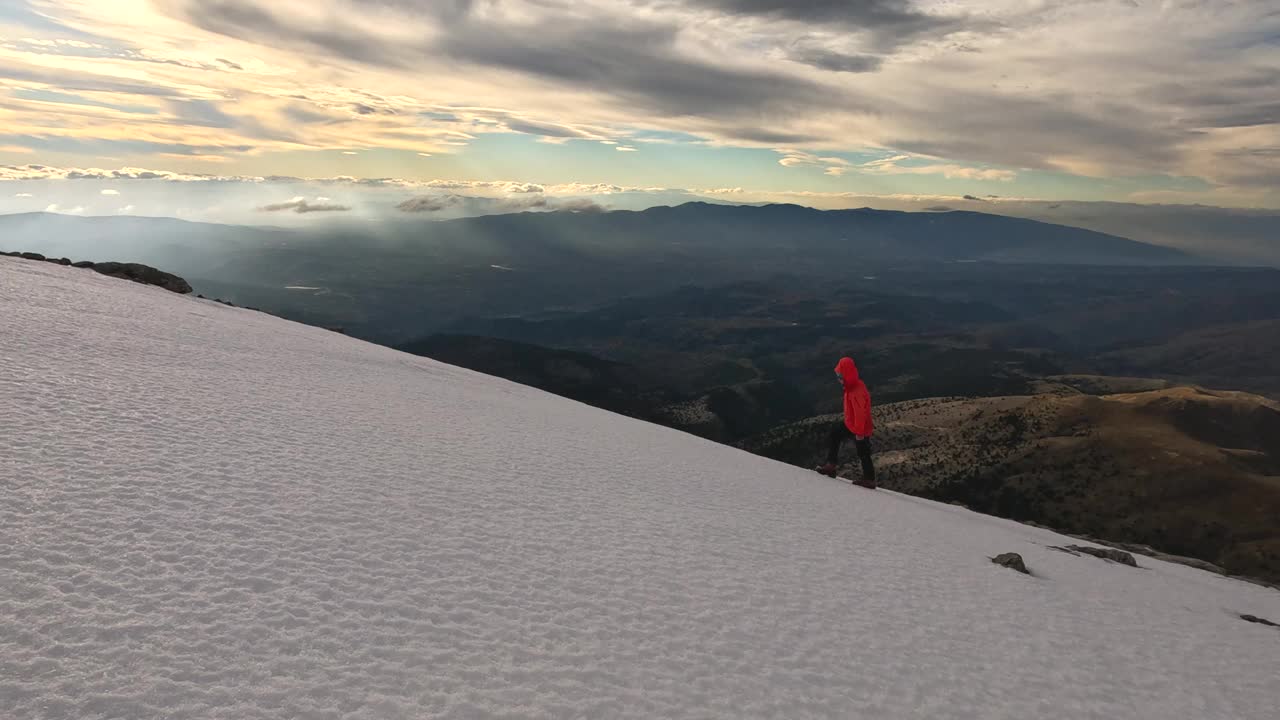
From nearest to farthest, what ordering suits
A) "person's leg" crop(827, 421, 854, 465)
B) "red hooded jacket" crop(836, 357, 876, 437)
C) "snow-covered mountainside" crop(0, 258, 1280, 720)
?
"snow-covered mountainside" crop(0, 258, 1280, 720), "red hooded jacket" crop(836, 357, 876, 437), "person's leg" crop(827, 421, 854, 465)

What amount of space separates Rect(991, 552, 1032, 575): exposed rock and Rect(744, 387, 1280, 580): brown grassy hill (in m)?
33.4

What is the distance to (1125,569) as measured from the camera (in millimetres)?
15906

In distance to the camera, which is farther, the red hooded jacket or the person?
the red hooded jacket

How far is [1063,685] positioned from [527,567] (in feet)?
19.7

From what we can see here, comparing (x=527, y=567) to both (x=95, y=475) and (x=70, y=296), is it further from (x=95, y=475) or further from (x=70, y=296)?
(x=70, y=296)

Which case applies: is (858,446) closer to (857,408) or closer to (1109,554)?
(857,408)

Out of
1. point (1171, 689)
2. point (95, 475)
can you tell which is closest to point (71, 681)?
point (95, 475)

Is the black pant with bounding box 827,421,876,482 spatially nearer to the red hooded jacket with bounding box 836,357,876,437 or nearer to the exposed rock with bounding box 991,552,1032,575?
the red hooded jacket with bounding box 836,357,876,437

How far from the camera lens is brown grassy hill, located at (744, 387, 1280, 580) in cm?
5000

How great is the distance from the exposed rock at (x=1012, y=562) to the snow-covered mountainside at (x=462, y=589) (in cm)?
48

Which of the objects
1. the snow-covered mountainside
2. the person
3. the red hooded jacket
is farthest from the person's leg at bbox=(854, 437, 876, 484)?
the snow-covered mountainside

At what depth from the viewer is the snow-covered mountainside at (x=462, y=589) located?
483 cm

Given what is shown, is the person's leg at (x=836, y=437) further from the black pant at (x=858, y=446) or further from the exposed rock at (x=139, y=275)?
the exposed rock at (x=139, y=275)

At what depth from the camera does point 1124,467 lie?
6041 cm
